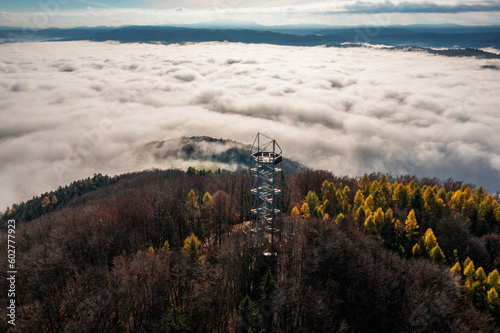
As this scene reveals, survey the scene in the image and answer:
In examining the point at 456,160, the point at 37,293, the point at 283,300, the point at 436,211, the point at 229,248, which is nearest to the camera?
the point at 283,300

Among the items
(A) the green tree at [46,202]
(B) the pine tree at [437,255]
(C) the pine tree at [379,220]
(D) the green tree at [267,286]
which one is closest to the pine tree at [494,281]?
(B) the pine tree at [437,255]

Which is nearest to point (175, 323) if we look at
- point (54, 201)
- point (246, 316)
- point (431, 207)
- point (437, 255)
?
point (246, 316)

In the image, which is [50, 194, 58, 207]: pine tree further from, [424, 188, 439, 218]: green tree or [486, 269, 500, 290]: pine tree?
[486, 269, 500, 290]: pine tree

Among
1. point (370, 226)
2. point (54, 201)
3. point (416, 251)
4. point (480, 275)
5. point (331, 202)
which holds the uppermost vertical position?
point (370, 226)

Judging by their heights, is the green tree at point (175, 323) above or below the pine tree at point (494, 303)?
above

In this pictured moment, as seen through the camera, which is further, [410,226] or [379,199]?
[379,199]

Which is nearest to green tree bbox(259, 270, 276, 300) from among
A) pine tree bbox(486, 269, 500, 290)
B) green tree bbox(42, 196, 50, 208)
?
pine tree bbox(486, 269, 500, 290)

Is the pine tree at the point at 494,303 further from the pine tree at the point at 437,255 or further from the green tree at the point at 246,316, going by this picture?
the green tree at the point at 246,316

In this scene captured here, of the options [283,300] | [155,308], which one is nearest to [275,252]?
[283,300]

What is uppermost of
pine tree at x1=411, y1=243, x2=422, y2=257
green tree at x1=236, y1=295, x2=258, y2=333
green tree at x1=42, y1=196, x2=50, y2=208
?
green tree at x1=236, y1=295, x2=258, y2=333

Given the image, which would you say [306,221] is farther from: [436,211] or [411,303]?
[436,211]

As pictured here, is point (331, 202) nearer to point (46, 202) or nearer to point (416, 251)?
point (416, 251)
